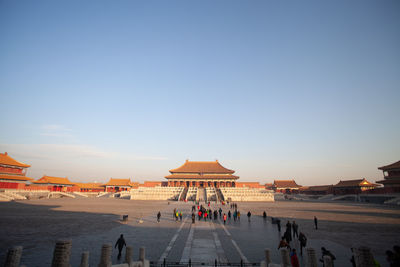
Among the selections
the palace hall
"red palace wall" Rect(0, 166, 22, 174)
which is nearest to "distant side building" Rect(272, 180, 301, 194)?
the palace hall

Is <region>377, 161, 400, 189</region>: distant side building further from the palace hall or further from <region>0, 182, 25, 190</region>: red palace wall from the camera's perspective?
<region>0, 182, 25, 190</region>: red palace wall

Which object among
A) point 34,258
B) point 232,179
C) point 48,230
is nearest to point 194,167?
point 232,179

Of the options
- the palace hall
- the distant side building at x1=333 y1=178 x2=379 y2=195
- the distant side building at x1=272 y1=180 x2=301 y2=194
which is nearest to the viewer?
the distant side building at x1=333 y1=178 x2=379 y2=195

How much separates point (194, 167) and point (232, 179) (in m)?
13.0

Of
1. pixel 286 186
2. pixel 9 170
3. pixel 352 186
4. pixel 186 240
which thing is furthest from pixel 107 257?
pixel 286 186

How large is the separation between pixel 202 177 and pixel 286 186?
35455 millimetres

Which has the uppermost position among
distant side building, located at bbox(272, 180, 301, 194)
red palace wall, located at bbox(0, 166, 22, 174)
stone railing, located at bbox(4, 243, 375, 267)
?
red palace wall, located at bbox(0, 166, 22, 174)

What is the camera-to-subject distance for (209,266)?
26.6 feet

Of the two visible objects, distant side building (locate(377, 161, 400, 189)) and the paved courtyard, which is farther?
distant side building (locate(377, 161, 400, 189))

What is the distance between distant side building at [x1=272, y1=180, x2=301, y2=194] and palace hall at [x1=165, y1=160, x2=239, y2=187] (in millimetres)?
25611

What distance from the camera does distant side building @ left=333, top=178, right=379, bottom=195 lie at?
183 ft

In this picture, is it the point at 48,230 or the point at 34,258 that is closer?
the point at 34,258

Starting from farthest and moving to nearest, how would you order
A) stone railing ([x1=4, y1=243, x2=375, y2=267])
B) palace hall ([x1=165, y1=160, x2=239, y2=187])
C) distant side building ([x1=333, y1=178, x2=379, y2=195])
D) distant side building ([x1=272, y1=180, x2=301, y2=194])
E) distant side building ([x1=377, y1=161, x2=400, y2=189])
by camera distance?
1. distant side building ([x1=272, y1=180, x2=301, y2=194])
2. palace hall ([x1=165, y1=160, x2=239, y2=187])
3. distant side building ([x1=333, y1=178, x2=379, y2=195])
4. distant side building ([x1=377, y1=161, x2=400, y2=189])
5. stone railing ([x1=4, y1=243, x2=375, y2=267])

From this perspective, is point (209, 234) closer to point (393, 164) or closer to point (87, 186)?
point (393, 164)
